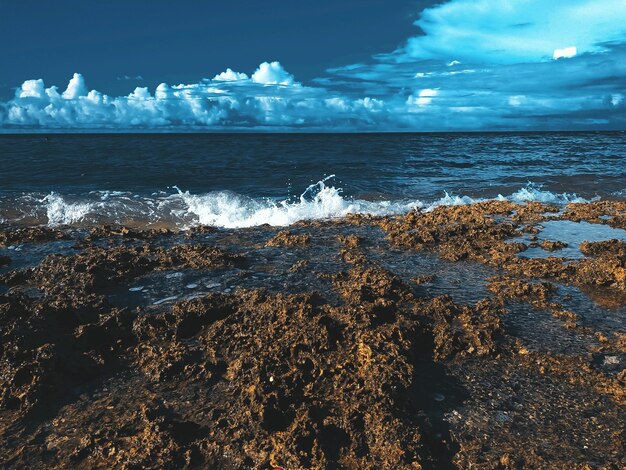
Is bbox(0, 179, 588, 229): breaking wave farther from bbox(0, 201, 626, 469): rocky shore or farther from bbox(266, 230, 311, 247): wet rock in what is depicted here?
bbox(0, 201, 626, 469): rocky shore

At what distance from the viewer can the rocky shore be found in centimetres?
260

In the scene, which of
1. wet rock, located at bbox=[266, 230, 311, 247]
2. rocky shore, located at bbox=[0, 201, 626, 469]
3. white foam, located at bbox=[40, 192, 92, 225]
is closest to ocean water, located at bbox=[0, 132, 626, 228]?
white foam, located at bbox=[40, 192, 92, 225]

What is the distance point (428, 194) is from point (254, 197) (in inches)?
216

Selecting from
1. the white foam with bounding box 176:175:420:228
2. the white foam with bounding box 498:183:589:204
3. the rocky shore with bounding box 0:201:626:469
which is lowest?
the rocky shore with bounding box 0:201:626:469

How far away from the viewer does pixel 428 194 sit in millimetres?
13977

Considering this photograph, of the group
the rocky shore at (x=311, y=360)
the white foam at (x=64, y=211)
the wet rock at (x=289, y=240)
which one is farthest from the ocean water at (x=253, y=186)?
the rocky shore at (x=311, y=360)

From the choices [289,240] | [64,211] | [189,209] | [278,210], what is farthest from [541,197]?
[64,211]

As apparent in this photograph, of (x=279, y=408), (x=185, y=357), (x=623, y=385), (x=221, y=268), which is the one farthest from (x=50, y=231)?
(x=623, y=385)

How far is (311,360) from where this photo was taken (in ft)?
11.2

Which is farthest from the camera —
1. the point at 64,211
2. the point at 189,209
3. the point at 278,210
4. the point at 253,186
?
the point at 253,186

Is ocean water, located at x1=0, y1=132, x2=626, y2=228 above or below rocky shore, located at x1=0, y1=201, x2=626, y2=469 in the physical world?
above

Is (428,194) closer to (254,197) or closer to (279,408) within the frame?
(254,197)

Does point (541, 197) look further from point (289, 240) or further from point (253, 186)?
point (253, 186)

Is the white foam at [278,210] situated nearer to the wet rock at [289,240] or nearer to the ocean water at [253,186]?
the ocean water at [253,186]
